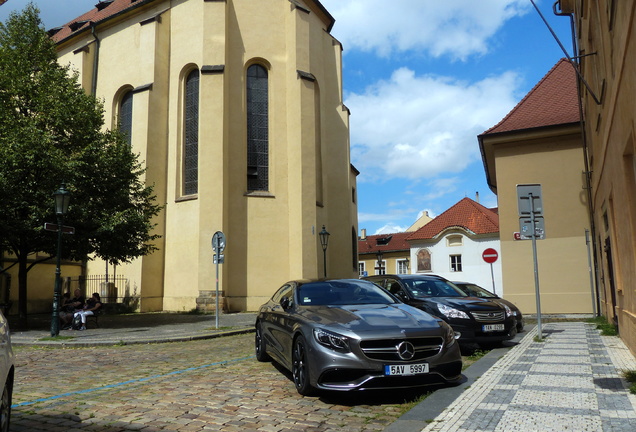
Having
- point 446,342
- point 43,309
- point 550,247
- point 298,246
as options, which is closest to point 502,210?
point 550,247

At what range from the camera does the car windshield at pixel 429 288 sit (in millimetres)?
11344

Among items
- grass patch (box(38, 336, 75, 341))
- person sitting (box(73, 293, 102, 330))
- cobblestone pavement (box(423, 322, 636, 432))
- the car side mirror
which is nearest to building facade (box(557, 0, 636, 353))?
cobblestone pavement (box(423, 322, 636, 432))

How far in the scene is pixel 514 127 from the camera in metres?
21.8

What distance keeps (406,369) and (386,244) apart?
63.7m

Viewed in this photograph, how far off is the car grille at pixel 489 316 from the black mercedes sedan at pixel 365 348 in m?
3.57

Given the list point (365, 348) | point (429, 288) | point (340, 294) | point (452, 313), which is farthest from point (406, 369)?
point (429, 288)

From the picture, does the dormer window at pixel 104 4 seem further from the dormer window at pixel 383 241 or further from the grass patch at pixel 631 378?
the dormer window at pixel 383 241

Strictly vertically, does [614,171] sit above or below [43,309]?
above

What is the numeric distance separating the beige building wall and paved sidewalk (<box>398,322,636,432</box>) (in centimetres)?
1235

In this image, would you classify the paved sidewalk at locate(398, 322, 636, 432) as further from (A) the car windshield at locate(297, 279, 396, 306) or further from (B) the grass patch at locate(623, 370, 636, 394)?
(A) the car windshield at locate(297, 279, 396, 306)

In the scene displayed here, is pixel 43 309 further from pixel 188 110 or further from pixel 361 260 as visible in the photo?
pixel 361 260

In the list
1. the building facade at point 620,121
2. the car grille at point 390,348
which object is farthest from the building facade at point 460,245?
the car grille at point 390,348

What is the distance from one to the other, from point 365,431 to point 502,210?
738 inches

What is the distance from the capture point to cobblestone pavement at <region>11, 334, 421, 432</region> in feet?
16.6
